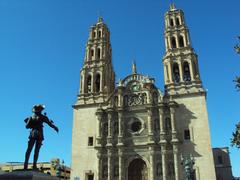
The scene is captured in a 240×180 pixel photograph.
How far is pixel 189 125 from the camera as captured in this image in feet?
101

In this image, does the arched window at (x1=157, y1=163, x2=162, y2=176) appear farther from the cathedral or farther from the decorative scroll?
the decorative scroll

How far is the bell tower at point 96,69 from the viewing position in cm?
3659

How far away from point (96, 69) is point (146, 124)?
461 inches

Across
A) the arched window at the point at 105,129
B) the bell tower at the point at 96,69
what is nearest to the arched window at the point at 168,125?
the arched window at the point at 105,129

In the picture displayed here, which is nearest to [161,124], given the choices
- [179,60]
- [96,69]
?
[179,60]

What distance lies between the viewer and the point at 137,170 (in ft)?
101

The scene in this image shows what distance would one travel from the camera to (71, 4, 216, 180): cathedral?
29484 millimetres

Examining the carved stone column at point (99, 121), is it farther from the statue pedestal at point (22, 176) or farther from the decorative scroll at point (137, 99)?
the statue pedestal at point (22, 176)

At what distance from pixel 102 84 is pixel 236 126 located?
24.0m

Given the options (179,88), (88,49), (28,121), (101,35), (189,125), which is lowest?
(28,121)

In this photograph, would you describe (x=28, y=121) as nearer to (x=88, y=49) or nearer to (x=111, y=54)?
(x=88, y=49)

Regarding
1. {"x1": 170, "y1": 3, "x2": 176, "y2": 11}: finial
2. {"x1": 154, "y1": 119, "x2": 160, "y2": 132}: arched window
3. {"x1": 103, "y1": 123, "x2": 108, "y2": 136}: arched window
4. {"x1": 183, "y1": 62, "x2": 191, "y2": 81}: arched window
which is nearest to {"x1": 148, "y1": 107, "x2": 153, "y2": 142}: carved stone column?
{"x1": 154, "y1": 119, "x2": 160, "y2": 132}: arched window

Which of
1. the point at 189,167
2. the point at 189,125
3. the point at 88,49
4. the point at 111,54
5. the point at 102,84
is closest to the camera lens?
the point at 189,167

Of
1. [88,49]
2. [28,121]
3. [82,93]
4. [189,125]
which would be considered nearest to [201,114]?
[189,125]
